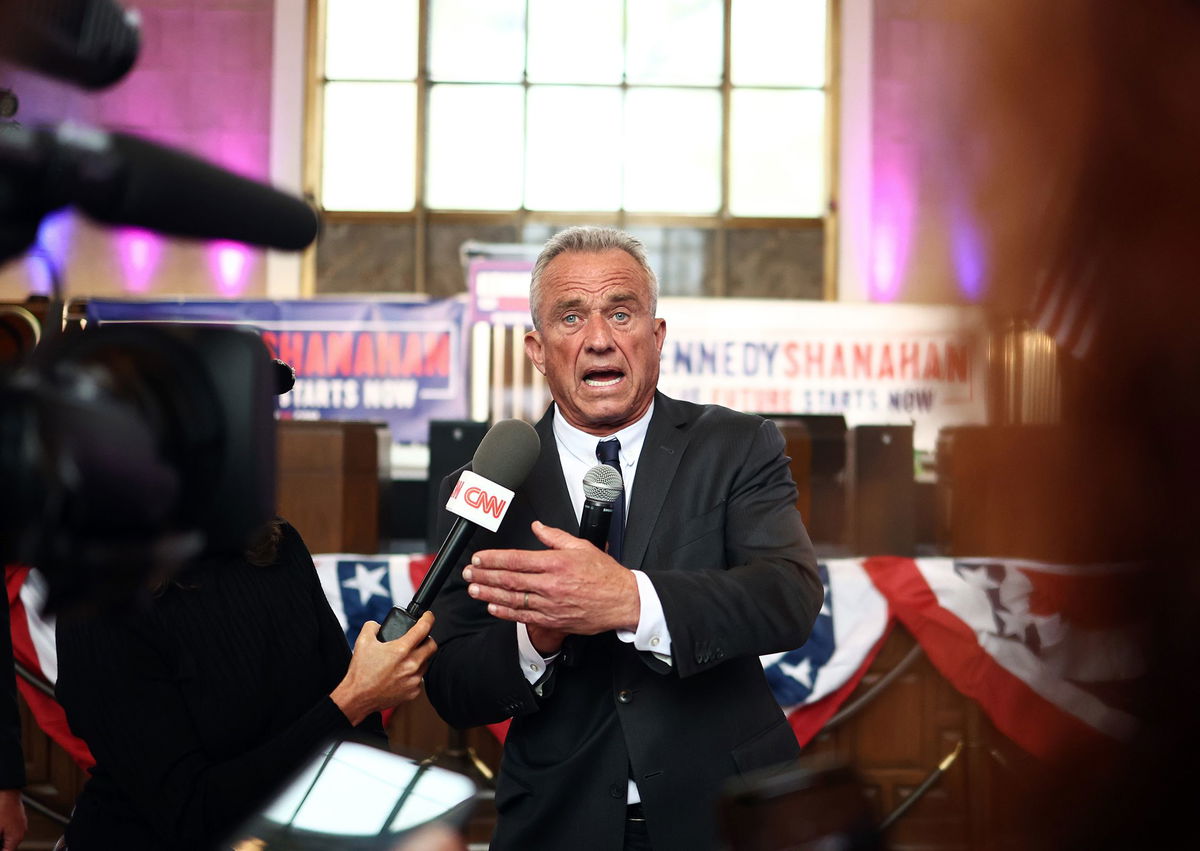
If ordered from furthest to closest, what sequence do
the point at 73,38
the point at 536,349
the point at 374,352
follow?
the point at 374,352, the point at 536,349, the point at 73,38

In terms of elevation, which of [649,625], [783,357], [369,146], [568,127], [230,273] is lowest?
[649,625]

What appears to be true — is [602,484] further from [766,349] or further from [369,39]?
[369,39]

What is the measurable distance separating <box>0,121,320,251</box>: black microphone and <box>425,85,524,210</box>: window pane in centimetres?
729

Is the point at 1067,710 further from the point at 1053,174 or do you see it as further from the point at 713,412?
the point at 713,412

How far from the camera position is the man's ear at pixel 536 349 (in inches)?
69.0

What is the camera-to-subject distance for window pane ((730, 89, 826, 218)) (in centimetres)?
763

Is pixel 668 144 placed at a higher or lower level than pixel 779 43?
lower

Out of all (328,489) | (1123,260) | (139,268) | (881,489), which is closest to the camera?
(1123,260)

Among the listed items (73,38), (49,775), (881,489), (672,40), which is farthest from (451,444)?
(672,40)

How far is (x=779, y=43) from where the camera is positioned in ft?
25.0

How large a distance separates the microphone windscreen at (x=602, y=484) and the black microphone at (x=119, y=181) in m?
0.92

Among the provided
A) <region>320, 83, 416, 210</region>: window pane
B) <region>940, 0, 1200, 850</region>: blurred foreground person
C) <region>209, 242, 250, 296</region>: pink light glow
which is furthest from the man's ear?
<region>320, 83, 416, 210</region>: window pane

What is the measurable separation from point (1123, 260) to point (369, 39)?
26.2 feet

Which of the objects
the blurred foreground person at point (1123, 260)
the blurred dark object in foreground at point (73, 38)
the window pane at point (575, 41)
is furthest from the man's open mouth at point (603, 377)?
the window pane at point (575, 41)
